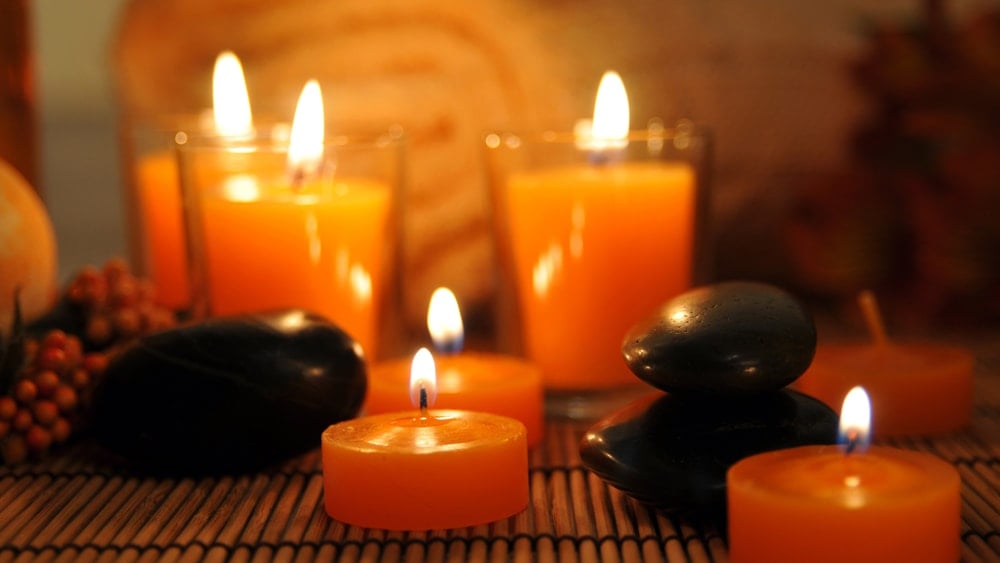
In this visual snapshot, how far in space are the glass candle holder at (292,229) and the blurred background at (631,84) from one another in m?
0.32

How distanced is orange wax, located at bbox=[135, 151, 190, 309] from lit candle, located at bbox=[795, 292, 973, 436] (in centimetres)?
61

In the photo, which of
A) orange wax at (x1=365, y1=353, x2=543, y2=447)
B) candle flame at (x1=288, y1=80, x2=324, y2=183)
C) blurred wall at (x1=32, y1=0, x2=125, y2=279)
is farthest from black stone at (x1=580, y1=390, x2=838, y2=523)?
blurred wall at (x1=32, y1=0, x2=125, y2=279)

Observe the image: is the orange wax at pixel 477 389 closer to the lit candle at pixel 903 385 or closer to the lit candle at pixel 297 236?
the lit candle at pixel 297 236

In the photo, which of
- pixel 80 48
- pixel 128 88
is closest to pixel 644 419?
pixel 128 88

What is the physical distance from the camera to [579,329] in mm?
1020

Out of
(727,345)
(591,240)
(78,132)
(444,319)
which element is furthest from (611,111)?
(78,132)

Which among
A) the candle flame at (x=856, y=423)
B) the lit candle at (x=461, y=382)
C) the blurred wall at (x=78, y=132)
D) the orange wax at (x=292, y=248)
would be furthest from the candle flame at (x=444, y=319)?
the blurred wall at (x=78, y=132)

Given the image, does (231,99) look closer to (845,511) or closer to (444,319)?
(444,319)

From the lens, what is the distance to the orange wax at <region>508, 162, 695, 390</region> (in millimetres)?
999

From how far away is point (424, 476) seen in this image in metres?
0.72

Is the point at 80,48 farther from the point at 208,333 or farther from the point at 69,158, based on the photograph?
the point at 208,333

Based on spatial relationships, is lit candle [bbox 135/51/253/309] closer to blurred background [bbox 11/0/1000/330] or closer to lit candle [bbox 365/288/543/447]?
blurred background [bbox 11/0/1000/330]

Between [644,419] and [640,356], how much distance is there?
0.04 meters

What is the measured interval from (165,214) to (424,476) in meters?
0.62
